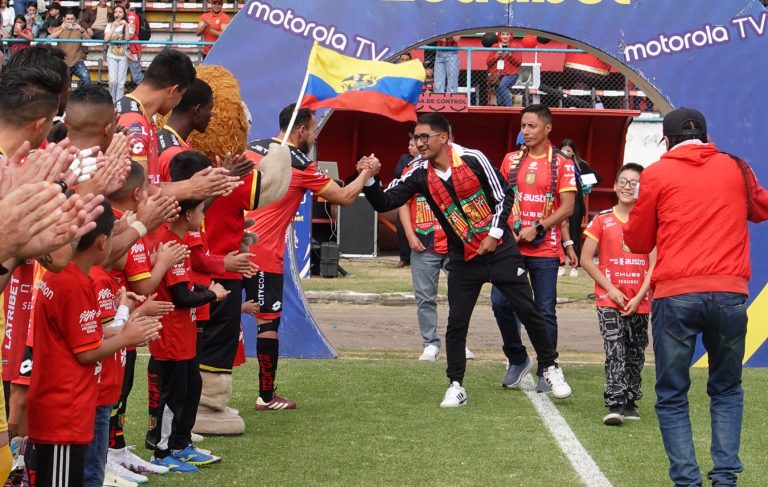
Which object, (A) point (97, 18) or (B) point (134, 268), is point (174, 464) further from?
(A) point (97, 18)

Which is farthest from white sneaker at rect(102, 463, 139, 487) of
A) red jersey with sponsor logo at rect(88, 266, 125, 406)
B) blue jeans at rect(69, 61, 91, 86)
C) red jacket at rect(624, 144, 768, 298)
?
blue jeans at rect(69, 61, 91, 86)

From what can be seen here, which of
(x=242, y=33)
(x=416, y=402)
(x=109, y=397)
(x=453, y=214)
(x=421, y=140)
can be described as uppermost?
(x=242, y=33)

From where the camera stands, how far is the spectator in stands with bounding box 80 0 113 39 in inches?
889

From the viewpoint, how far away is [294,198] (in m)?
8.33

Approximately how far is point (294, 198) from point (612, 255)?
2.25 m

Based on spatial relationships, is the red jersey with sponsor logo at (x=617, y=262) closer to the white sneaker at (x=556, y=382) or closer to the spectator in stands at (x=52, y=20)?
the white sneaker at (x=556, y=382)

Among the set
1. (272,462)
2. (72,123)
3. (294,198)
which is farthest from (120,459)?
(294,198)

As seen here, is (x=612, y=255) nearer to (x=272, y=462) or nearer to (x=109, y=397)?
(x=272, y=462)

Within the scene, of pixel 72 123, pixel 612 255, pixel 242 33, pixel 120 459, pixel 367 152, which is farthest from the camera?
pixel 367 152

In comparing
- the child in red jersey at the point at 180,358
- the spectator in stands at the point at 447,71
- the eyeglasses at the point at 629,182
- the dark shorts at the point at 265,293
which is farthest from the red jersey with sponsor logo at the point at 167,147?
the spectator in stands at the point at 447,71

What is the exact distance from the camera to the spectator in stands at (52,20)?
22.9 m

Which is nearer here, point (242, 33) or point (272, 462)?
point (272, 462)

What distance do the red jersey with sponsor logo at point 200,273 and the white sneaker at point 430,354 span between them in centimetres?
428

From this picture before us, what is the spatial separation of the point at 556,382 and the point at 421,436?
5.47 ft
